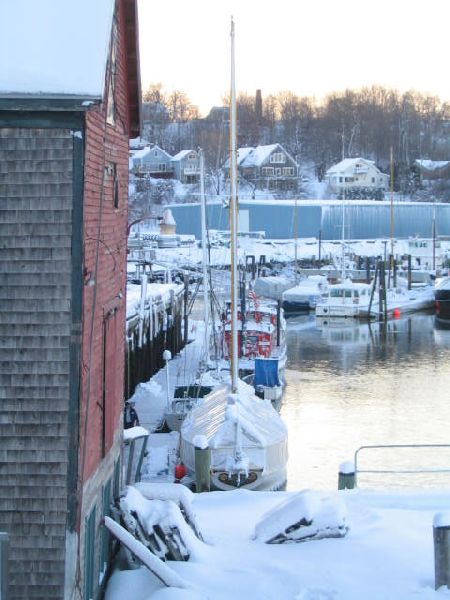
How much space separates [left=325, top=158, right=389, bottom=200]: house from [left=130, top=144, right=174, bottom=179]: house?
19.2 meters

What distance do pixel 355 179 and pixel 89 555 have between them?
103003mm

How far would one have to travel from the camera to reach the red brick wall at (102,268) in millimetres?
9008

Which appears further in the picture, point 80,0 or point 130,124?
point 130,124

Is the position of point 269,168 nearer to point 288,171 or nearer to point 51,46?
point 288,171

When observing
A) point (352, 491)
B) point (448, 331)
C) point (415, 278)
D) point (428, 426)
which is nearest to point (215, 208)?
point (415, 278)

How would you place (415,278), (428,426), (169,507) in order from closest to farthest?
1. (169,507)
2. (428,426)
3. (415,278)

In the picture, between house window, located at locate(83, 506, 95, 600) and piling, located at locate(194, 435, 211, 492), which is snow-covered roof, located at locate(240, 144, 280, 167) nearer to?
piling, located at locate(194, 435, 211, 492)

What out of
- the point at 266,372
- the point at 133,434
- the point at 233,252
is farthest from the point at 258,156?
the point at 133,434

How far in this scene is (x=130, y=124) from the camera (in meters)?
12.5

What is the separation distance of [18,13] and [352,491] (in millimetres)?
7918

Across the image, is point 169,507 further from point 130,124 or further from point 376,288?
point 376,288

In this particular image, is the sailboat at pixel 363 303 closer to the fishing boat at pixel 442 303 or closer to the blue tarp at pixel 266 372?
the fishing boat at pixel 442 303

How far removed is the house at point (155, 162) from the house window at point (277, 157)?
38.4 ft

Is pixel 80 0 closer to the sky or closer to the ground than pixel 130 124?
closer to the sky
